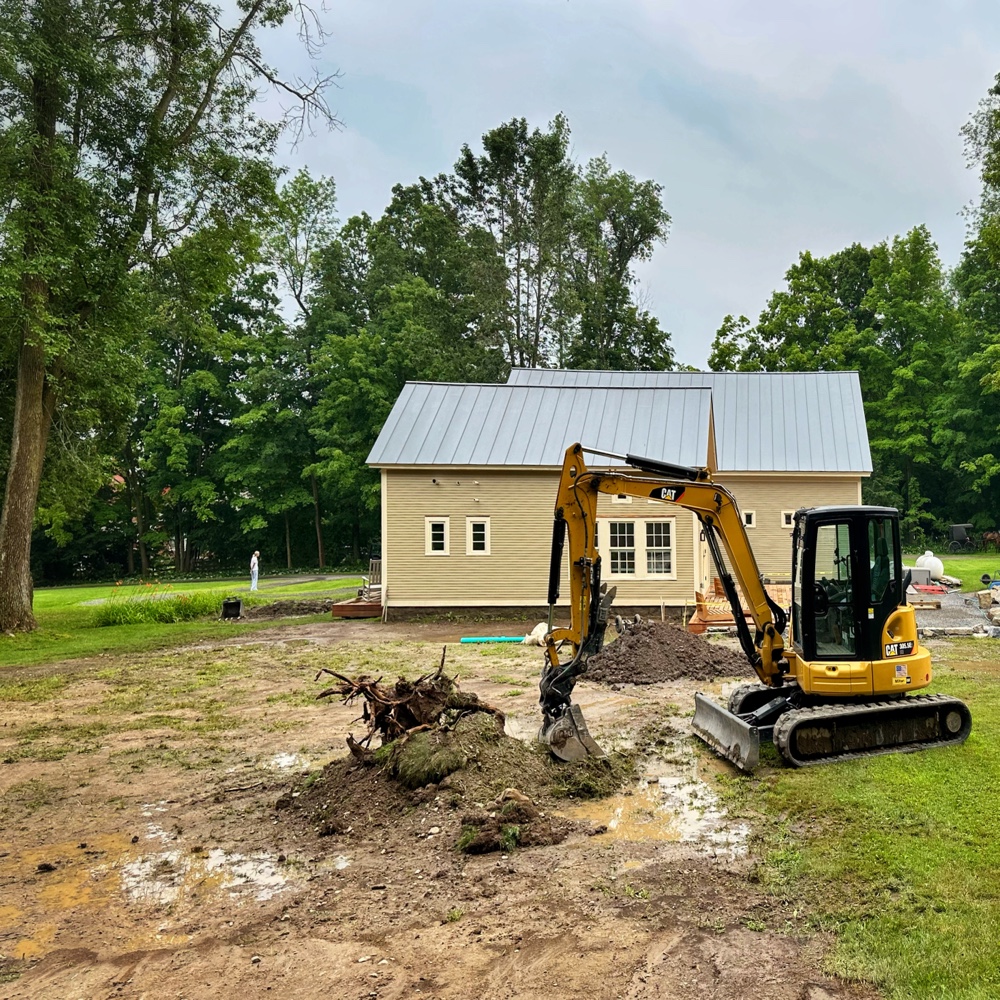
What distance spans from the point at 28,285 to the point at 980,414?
41633 millimetres

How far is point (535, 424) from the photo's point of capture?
861 inches

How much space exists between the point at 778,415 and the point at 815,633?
70.3 ft

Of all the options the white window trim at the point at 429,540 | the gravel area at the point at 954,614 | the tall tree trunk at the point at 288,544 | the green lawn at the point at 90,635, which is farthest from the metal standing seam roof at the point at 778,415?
the tall tree trunk at the point at 288,544

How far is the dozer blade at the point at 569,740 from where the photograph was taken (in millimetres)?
7617

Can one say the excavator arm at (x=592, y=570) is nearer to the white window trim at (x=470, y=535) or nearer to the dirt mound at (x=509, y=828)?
the dirt mound at (x=509, y=828)

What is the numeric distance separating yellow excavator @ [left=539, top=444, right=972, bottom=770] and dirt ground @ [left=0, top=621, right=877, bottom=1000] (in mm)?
823

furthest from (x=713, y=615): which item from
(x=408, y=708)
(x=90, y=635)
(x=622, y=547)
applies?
(x=90, y=635)

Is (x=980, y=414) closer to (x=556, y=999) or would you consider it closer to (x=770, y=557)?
(x=770, y=557)

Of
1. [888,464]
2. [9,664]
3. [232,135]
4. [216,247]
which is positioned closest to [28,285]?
[216,247]

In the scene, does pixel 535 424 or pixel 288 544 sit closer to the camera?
pixel 535 424

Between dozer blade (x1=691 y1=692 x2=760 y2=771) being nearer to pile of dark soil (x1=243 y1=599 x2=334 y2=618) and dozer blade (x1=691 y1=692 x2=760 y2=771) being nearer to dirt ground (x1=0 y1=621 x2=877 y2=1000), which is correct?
dirt ground (x1=0 y1=621 x2=877 y2=1000)

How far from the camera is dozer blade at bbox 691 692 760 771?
7.52m

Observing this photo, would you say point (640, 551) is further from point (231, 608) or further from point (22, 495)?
point (22, 495)

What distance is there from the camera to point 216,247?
1986 cm
